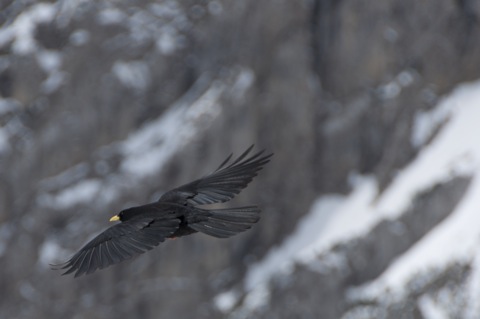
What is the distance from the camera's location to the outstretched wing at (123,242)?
1589 cm

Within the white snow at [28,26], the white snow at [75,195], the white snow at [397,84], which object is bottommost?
the white snow at [397,84]

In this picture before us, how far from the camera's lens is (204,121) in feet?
230

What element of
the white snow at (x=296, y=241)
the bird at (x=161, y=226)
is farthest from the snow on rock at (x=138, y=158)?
the bird at (x=161, y=226)

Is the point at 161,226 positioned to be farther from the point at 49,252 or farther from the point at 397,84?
the point at 397,84

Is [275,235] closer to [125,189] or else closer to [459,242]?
[125,189]

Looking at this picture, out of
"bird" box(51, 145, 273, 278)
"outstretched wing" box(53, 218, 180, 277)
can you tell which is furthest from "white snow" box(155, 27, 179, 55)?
"outstretched wing" box(53, 218, 180, 277)

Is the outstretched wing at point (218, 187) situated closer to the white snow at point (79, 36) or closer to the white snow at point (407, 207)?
the white snow at point (407, 207)

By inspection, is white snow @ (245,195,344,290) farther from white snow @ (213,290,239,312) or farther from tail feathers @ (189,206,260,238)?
tail feathers @ (189,206,260,238)

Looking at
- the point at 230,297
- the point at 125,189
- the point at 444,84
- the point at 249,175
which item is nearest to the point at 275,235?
the point at 230,297

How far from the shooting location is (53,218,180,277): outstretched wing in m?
15.9

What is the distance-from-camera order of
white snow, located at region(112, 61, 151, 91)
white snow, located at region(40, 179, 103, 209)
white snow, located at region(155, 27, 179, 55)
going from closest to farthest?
white snow, located at region(40, 179, 103, 209), white snow, located at region(112, 61, 151, 91), white snow, located at region(155, 27, 179, 55)

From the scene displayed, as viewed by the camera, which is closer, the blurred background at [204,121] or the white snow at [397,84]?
the blurred background at [204,121]

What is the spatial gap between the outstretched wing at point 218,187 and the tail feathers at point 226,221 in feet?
2.91

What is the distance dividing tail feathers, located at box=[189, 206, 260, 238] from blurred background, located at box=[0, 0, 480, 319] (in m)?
49.8
